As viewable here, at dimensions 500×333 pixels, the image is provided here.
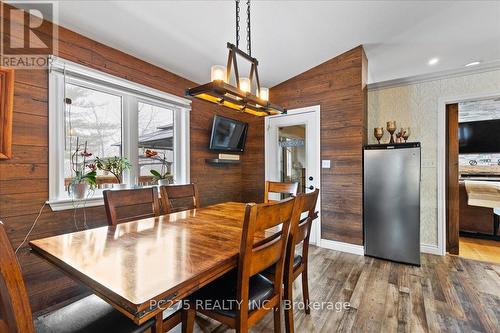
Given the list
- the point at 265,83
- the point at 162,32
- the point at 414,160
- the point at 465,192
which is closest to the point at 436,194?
the point at 414,160

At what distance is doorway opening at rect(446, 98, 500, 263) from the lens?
3.12m

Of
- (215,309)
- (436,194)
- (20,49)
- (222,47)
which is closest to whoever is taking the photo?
(215,309)

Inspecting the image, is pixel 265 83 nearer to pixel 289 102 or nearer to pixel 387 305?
pixel 289 102

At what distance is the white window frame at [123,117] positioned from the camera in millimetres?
1977

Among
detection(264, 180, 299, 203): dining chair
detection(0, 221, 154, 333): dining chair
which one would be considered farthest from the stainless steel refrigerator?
detection(0, 221, 154, 333): dining chair

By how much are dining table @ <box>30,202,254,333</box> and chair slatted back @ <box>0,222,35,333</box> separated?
0.17m

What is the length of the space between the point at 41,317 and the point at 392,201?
10.7 ft

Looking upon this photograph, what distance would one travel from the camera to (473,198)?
351 centimetres

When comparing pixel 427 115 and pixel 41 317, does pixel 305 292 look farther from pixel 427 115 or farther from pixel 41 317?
pixel 427 115

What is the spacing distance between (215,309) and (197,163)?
239 centimetres

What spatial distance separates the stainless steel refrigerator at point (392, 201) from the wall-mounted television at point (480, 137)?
3804 millimetres

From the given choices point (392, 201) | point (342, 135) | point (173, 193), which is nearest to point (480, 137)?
Result: point (392, 201)

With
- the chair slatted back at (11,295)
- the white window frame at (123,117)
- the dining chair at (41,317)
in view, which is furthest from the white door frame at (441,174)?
the chair slatted back at (11,295)

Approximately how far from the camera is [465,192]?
12.1 feet
